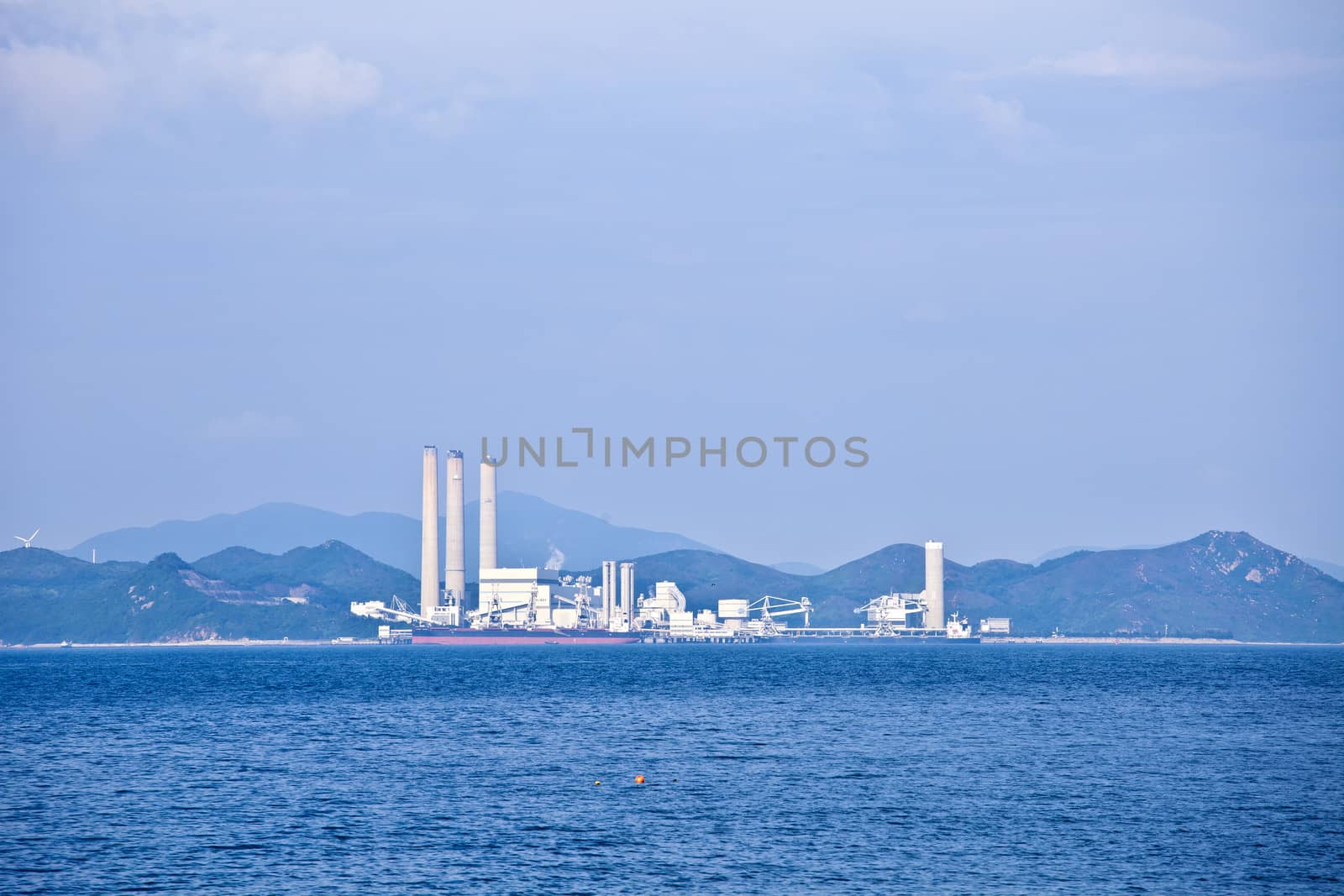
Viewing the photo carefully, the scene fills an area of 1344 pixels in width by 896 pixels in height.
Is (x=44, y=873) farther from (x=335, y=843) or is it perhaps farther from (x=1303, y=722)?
(x=1303, y=722)

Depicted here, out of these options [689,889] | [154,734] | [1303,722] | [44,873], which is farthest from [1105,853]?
[154,734]

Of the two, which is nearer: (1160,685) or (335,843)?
(335,843)

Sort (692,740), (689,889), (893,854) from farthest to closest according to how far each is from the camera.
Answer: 1. (692,740)
2. (893,854)
3. (689,889)

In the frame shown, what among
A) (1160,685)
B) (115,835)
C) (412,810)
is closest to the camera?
(115,835)

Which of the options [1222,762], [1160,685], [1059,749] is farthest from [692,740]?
[1160,685]

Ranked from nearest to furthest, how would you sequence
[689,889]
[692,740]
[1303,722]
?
[689,889]
[692,740]
[1303,722]

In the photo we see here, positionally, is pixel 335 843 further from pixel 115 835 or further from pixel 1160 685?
pixel 1160 685
